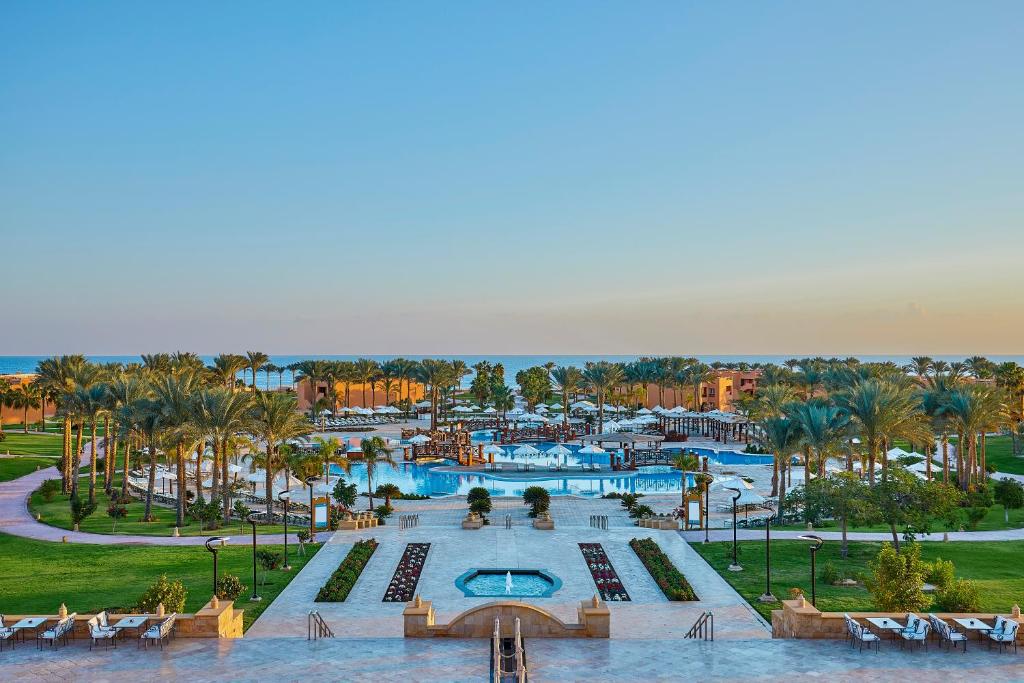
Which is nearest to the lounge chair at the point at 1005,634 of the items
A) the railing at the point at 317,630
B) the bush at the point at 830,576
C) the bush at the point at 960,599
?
the bush at the point at 960,599

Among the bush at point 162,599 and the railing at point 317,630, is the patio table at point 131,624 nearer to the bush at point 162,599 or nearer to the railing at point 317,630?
the bush at point 162,599

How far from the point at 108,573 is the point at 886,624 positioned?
25.8 m

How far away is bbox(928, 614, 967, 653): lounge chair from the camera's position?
18.2 meters

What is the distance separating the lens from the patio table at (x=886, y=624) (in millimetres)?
18531

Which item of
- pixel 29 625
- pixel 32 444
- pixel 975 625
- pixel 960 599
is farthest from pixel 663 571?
pixel 32 444

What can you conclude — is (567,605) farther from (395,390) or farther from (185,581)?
(395,390)

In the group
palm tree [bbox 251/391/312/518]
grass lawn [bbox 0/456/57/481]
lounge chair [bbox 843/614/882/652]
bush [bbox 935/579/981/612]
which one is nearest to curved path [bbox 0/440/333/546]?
palm tree [bbox 251/391/312/518]

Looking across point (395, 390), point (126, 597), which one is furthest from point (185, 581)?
point (395, 390)

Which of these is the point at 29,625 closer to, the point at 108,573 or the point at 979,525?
the point at 108,573

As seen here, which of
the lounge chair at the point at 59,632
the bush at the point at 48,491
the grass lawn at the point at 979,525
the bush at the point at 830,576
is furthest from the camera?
the bush at the point at 48,491

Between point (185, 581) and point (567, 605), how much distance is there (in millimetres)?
13460

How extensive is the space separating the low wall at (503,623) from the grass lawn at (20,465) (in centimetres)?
4426

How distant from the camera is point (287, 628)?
21.1m

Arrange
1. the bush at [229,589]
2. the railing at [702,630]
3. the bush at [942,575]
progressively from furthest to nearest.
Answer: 1. the bush at [229,589]
2. the bush at [942,575]
3. the railing at [702,630]
